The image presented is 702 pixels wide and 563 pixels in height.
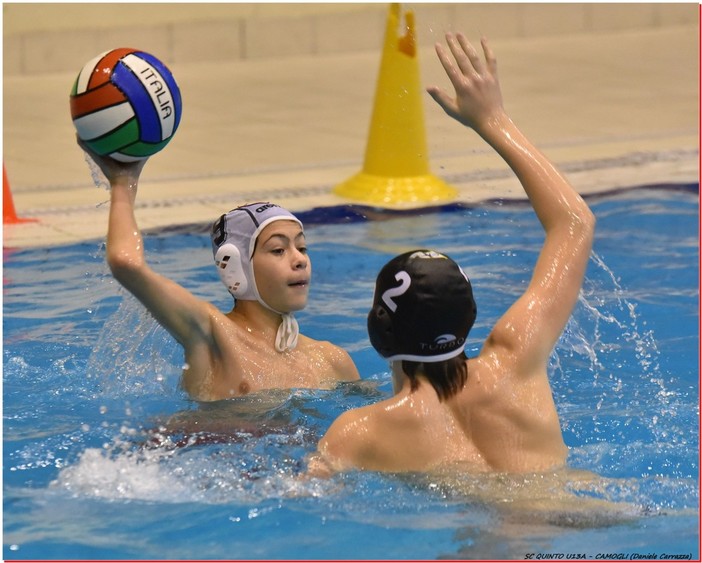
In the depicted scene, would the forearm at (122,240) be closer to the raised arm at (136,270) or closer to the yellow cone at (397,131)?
the raised arm at (136,270)

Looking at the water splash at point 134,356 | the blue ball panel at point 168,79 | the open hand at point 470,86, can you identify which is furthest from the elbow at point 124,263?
the water splash at point 134,356

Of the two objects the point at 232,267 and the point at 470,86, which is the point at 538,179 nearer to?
the point at 470,86

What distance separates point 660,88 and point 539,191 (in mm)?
8675

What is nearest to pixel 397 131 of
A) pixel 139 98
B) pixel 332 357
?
pixel 332 357

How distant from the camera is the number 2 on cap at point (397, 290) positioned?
107 inches

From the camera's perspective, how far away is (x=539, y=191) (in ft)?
9.72

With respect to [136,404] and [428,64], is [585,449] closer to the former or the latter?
[136,404]

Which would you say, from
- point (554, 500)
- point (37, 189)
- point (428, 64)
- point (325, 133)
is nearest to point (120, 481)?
point (554, 500)

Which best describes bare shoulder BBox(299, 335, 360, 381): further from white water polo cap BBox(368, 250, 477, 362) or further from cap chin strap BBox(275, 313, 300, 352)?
white water polo cap BBox(368, 250, 477, 362)

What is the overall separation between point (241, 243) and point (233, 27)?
8743 mm

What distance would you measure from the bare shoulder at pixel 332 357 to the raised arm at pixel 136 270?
0.47 m

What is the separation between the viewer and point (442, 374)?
2.81m

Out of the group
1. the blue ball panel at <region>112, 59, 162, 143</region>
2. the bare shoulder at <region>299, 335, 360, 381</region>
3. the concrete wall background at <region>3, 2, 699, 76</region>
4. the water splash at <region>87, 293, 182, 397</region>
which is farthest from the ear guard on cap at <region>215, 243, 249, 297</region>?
the concrete wall background at <region>3, 2, 699, 76</region>

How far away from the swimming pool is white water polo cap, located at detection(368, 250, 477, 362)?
0.36m
